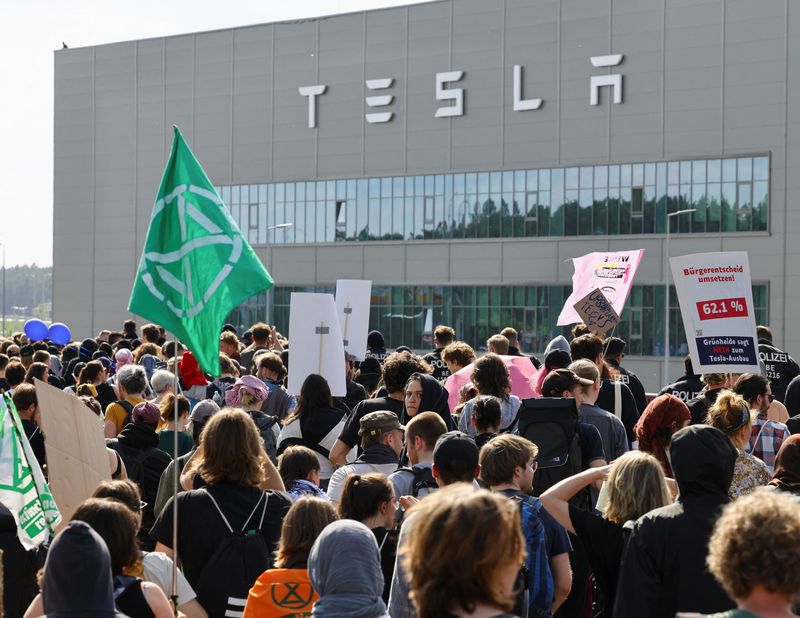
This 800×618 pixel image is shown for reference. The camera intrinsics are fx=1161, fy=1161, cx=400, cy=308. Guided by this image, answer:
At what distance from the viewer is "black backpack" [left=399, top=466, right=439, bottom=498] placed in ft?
21.7

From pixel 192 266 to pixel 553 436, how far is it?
2.69 metres

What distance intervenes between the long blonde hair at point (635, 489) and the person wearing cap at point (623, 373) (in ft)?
18.0

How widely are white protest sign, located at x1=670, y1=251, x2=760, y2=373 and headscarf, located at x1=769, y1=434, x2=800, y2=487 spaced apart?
4885 mm

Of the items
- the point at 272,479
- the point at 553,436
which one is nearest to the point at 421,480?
the point at 272,479

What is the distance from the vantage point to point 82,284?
216ft

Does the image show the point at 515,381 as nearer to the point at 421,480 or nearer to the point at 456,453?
the point at 421,480

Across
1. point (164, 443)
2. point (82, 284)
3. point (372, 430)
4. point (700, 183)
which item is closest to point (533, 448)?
point (372, 430)

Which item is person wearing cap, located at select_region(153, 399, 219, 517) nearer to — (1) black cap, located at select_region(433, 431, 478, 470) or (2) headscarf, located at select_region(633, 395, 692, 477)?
(1) black cap, located at select_region(433, 431, 478, 470)

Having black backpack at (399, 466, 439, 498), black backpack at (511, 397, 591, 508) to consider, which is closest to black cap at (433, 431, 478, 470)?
black backpack at (399, 466, 439, 498)

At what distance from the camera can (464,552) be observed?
321 cm

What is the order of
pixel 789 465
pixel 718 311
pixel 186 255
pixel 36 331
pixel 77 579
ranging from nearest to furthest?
pixel 77 579 < pixel 789 465 < pixel 186 255 < pixel 718 311 < pixel 36 331

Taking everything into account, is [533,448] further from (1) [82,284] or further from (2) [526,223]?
(1) [82,284]

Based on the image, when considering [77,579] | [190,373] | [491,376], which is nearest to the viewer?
[77,579]

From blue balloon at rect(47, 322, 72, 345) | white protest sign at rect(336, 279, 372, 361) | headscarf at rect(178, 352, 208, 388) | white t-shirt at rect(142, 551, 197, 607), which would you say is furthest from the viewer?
blue balloon at rect(47, 322, 72, 345)
